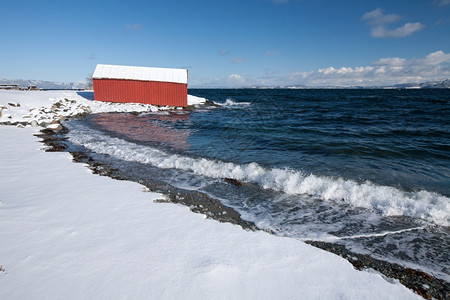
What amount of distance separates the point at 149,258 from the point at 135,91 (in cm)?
3181

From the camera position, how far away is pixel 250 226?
14.9ft

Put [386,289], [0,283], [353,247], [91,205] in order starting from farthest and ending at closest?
[91,205], [353,247], [386,289], [0,283]

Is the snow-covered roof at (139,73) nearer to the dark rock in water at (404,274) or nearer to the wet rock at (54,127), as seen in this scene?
the wet rock at (54,127)

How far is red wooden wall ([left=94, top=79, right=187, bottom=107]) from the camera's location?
31.4 metres

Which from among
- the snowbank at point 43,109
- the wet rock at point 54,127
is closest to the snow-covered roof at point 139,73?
the snowbank at point 43,109

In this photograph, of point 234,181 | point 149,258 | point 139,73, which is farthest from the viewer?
point 139,73

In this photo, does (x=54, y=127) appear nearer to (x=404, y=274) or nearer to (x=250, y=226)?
(x=250, y=226)

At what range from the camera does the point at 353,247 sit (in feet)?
13.0

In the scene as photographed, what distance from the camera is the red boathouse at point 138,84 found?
3141 cm

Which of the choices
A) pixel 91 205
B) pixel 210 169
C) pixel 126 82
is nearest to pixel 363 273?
pixel 91 205

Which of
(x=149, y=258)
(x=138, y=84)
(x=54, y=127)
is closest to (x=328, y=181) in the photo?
(x=149, y=258)

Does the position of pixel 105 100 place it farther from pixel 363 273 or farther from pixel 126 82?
pixel 363 273

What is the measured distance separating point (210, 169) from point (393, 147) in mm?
9155

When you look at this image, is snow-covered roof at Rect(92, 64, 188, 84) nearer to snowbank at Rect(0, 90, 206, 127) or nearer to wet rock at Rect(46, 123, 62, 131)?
snowbank at Rect(0, 90, 206, 127)
